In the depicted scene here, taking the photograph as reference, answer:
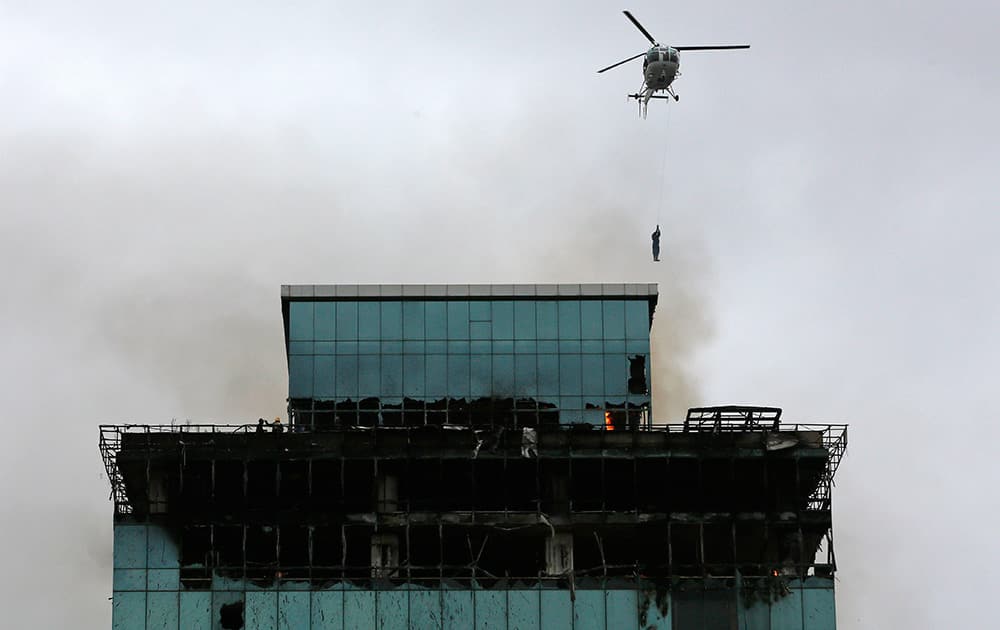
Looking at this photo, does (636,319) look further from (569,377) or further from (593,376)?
(569,377)

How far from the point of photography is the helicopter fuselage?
168 m

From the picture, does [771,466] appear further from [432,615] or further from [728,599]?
[432,615]

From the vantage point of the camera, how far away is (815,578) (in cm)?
15112

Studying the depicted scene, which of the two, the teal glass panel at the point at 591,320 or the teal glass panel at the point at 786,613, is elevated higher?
the teal glass panel at the point at 591,320

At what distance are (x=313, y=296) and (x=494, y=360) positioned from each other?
13221 mm

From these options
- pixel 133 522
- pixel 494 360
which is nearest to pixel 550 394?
pixel 494 360

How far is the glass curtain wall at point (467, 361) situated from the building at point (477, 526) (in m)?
4.21

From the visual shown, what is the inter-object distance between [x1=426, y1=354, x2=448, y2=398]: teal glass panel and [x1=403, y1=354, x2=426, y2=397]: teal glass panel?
413mm

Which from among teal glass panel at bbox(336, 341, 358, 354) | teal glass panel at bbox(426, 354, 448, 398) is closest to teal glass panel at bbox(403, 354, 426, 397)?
teal glass panel at bbox(426, 354, 448, 398)

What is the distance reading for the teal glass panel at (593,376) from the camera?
160625mm

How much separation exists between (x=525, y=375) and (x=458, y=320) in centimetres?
617

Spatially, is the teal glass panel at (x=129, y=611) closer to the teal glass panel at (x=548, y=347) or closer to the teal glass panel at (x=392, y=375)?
the teal glass panel at (x=392, y=375)

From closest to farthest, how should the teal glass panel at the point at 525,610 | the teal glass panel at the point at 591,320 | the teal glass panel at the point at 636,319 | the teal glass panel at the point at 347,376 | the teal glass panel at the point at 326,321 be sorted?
the teal glass panel at the point at 525,610, the teal glass panel at the point at 347,376, the teal glass panel at the point at 326,321, the teal glass panel at the point at 591,320, the teal glass panel at the point at 636,319

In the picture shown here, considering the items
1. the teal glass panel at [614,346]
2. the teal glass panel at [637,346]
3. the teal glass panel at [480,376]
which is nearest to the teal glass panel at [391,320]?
the teal glass panel at [480,376]
